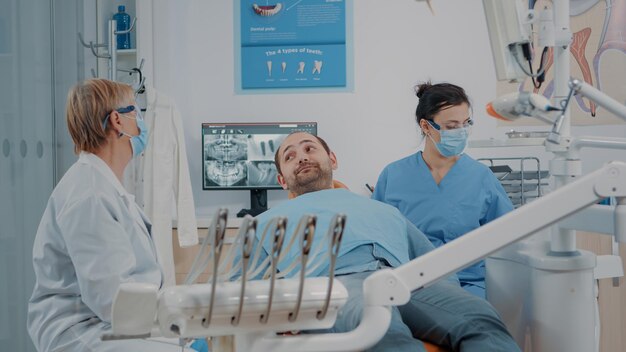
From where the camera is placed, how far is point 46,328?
1.68m

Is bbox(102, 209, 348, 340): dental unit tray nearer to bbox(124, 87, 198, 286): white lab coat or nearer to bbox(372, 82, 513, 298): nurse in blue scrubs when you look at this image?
bbox(372, 82, 513, 298): nurse in blue scrubs

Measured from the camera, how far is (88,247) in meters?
1.60

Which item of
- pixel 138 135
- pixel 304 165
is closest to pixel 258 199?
pixel 304 165

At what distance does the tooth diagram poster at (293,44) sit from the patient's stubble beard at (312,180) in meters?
1.97

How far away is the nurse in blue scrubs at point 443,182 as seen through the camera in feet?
7.83

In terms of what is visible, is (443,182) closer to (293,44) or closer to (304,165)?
(304,165)

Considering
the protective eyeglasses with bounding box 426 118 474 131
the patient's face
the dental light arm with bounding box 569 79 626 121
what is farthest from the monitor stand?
the dental light arm with bounding box 569 79 626 121

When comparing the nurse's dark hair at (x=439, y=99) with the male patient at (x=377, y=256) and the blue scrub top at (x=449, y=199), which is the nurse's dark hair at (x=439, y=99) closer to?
the blue scrub top at (x=449, y=199)

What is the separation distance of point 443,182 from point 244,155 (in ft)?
5.64

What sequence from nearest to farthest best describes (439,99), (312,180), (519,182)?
(312,180)
(439,99)
(519,182)

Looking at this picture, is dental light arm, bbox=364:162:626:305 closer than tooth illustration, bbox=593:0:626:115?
Yes

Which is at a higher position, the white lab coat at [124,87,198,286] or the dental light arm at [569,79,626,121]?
the dental light arm at [569,79,626,121]

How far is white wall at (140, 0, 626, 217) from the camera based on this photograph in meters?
3.99

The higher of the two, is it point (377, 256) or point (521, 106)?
point (521, 106)
